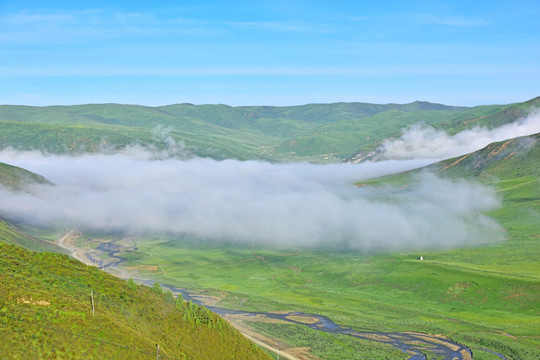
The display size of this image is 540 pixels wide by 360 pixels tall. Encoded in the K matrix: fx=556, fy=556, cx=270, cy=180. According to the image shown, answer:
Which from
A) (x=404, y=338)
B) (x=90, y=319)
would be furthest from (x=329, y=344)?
(x=90, y=319)

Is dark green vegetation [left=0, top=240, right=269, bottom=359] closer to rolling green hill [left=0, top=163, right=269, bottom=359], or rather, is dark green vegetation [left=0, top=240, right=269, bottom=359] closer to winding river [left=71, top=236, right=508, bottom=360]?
rolling green hill [left=0, top=163, right=269, bottom=359]

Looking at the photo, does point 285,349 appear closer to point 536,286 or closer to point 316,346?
point 316,346

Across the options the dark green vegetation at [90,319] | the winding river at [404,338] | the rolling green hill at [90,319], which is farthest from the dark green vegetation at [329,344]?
the rolling green hill at [90,319]

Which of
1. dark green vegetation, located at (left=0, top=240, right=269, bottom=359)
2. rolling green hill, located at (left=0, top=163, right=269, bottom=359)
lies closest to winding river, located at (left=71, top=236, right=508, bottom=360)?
dark green vegetation, located at (left=0, top=240, right=269, bottom=359)

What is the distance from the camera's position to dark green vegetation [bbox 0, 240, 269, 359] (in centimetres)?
9056

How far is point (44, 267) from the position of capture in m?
134

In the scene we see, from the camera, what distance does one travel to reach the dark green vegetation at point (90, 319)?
90.6m

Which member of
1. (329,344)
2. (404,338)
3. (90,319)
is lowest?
(404,338)

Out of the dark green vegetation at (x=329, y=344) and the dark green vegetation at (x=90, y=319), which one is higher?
the dark green vegetation at (x=90, y=319)

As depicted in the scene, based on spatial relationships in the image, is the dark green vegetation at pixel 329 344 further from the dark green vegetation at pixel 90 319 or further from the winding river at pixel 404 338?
the dark green vegetation at pixel 90 319

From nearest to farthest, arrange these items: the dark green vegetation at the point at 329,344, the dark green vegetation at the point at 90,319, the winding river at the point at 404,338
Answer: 1. the dark green vegetation at the point at 90,319
2. the dark green vegetation at the point at 329,344
3. the winding river at the point at 404,338

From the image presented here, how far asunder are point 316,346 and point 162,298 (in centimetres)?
4541

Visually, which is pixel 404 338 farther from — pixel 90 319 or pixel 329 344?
pixel 90 319

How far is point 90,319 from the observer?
103062mm
